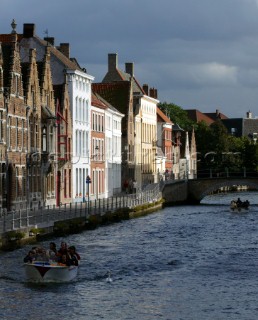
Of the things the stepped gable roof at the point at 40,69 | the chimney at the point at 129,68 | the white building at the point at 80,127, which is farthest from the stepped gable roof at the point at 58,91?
the chimney at the point at 129,68

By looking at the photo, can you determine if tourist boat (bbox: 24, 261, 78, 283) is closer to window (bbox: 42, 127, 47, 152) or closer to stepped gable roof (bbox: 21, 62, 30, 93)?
stepped gable roof (bbox: 21, 62, 30, 93)

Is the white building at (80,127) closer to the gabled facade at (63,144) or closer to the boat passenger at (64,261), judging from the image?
the gabled facade at (63,144)

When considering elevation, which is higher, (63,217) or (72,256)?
(63,217)

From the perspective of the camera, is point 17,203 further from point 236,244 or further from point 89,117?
point 89,117

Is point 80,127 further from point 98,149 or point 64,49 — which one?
point 64,49

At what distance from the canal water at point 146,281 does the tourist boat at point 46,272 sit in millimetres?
440

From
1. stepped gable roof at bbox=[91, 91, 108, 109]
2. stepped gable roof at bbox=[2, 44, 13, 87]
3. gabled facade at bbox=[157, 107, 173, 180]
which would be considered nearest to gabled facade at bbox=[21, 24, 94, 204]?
stepped gable roof at bbox=[91, 91, 108, 109]

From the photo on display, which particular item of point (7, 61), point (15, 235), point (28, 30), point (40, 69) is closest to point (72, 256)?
point (15, 235)

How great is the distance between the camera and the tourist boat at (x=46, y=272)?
4597 cm

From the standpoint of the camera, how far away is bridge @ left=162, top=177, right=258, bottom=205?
5187 inches

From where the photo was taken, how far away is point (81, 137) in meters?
101

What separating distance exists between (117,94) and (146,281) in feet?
276

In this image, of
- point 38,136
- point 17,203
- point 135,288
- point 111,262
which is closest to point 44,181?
point 38,136

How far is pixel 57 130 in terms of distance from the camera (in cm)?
9081
